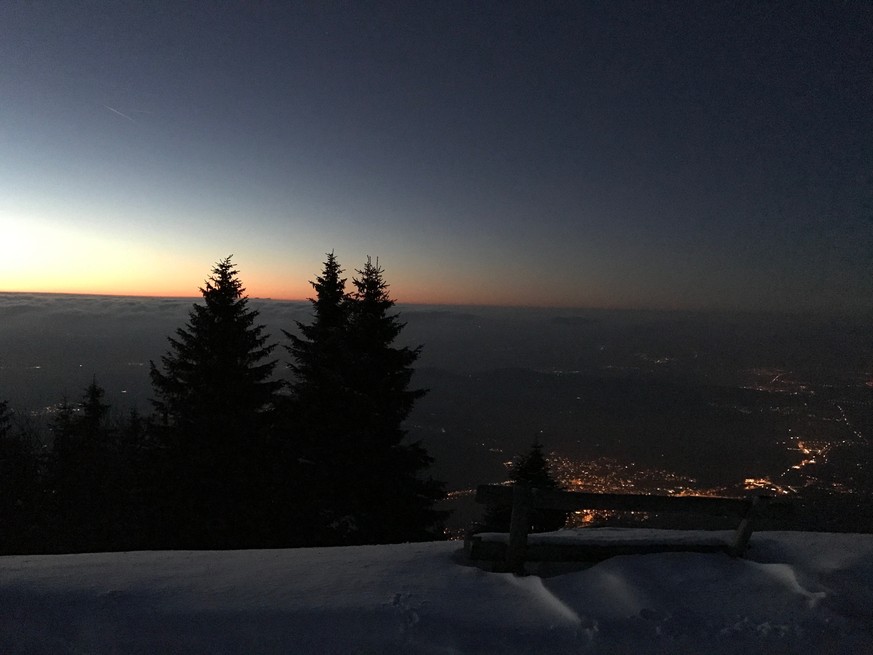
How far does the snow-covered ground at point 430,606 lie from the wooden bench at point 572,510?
222 millimetres

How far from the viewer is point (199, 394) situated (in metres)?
15.4

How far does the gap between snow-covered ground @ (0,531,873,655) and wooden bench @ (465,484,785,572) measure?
22 cm

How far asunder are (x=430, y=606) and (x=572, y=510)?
7.09 ft

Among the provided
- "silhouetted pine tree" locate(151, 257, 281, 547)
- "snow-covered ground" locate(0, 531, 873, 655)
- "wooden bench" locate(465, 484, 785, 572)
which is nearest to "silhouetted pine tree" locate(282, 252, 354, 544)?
"silhouetted pine tree" locate(151, 257, 281, 547)

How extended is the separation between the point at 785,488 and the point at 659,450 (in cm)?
4645

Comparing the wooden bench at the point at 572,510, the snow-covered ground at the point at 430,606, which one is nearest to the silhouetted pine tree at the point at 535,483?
the wooden bench at the point at 572,510

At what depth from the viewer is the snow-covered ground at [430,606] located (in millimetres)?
3982

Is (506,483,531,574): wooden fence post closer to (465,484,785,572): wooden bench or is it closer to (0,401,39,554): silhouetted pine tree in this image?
(465,484,785,572): wooden bench

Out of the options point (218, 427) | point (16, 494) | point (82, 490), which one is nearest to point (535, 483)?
point (218, 427)

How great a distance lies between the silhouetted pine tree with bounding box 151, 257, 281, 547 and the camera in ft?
48.4

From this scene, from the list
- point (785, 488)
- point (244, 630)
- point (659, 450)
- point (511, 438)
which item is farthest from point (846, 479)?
point (244, 630)

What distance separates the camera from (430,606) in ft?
14.8

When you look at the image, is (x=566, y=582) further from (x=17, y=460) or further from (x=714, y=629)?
(x=17, y=460)

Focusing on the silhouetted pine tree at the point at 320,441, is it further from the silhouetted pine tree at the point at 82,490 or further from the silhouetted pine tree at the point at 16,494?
the silhouetted pine tree at the point at 16,494
